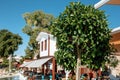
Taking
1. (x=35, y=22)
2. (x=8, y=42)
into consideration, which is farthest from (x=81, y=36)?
(x=8, y=42)

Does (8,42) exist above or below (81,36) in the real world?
above

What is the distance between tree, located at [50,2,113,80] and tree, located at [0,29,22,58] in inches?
2646

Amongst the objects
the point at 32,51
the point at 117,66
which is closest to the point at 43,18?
the point at 32,51

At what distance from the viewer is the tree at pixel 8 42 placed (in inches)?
3210

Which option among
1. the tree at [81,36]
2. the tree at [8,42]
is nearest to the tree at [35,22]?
the tree at [8,42]

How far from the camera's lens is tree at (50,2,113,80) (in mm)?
13633

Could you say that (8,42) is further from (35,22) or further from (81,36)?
(81,36)

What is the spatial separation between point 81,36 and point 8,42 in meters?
70.2

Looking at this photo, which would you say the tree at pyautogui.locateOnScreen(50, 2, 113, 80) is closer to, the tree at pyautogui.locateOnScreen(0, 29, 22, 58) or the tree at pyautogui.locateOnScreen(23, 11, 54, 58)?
the tree at pyautogui.locateOnScreen(23, 11, 54, 58)

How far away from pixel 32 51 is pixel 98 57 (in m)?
50.6

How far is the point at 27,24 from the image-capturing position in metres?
68.5

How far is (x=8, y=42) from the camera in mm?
82250

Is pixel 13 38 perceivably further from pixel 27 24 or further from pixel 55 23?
pixel 55 23

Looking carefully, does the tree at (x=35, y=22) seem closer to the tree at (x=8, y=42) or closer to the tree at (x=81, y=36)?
the tree at (x=8, y=42)
